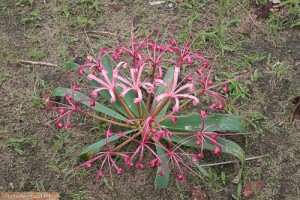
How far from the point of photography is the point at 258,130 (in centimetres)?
295

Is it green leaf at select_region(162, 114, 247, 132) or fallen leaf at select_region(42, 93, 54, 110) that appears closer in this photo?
green leaf at select_region(162, 114, 247, 132)

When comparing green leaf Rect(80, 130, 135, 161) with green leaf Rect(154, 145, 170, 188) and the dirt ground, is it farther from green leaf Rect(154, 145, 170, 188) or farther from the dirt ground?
green leaf Rect(154, 145, 170, 188)

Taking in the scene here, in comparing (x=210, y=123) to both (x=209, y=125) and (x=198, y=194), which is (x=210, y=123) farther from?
(x=198, y=194)

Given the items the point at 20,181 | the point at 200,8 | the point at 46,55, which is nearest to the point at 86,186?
the point at 20,181

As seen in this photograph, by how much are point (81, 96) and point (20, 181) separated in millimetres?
641

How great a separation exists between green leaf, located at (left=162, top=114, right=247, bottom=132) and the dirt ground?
26 cm

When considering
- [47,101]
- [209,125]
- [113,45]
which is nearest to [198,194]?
[209,125]

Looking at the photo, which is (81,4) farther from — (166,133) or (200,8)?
(166,133)

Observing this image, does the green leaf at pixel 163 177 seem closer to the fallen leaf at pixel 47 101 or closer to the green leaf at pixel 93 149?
the green leaf at pixel 93 149

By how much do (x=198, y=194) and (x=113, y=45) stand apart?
1.34 m

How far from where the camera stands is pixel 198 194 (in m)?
2.70

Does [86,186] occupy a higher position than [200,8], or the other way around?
[200,8]

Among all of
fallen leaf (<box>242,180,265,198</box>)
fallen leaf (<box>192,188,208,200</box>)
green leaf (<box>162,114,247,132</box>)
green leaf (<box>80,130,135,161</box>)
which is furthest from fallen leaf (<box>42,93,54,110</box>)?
fallen leaf (<box>242,180,265,198</box>)

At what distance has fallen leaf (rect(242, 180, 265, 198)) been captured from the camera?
107 inches
